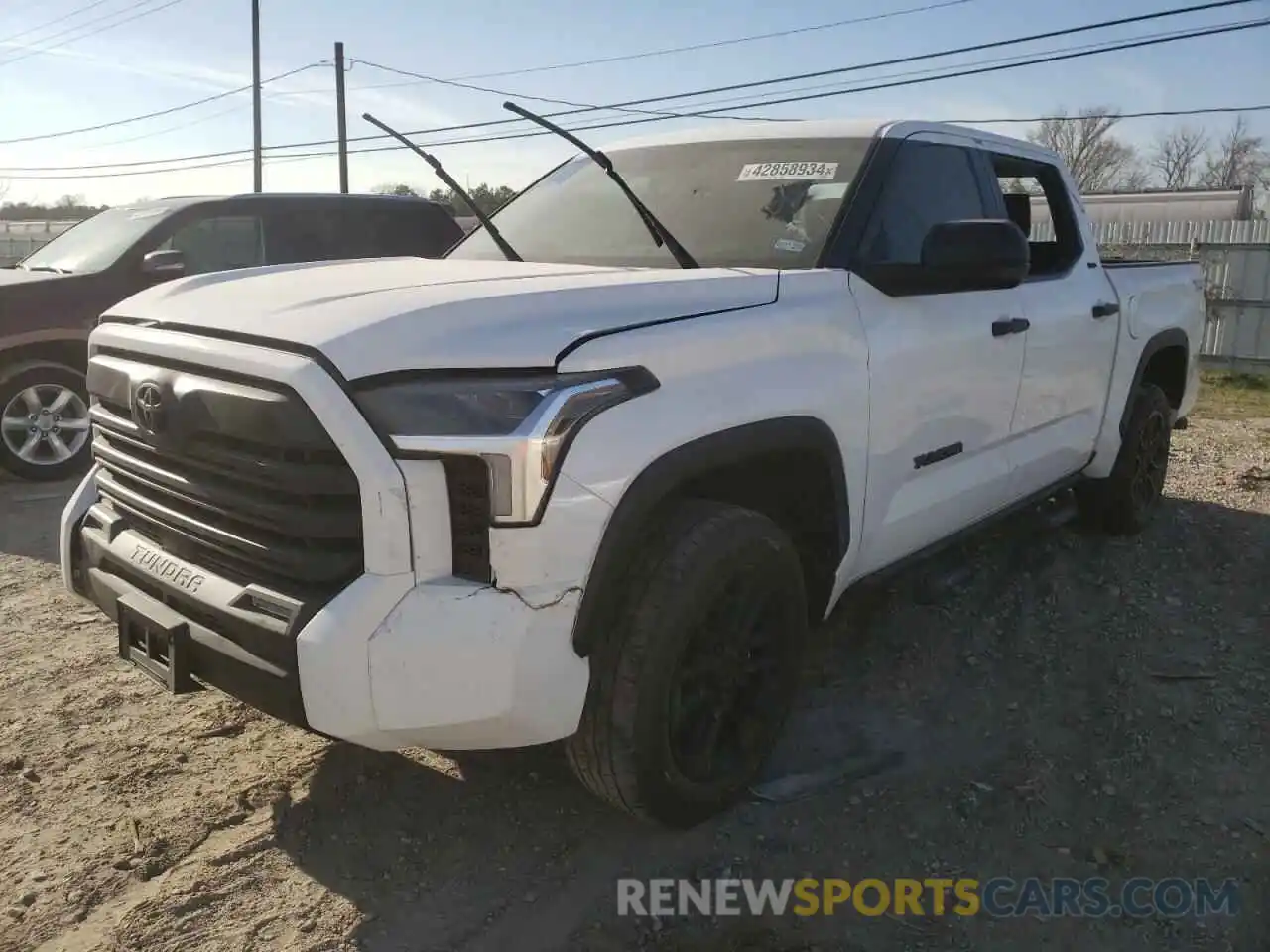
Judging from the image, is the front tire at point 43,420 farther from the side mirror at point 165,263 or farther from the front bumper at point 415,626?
the front bumper at point 415,626

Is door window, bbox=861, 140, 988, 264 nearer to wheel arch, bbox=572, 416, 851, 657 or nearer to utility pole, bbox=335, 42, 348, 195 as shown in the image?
wheel arch, bbox=572, 416, 851, 657

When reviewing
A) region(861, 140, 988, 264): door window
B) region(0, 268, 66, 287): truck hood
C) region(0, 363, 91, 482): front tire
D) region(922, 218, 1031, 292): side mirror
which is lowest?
region(0, 363, 91, 482): front tire

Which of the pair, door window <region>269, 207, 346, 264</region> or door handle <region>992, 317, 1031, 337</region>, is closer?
door handle <region>992, 317, 1031, 337</region>

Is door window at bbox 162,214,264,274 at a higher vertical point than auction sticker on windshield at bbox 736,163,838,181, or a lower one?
lower

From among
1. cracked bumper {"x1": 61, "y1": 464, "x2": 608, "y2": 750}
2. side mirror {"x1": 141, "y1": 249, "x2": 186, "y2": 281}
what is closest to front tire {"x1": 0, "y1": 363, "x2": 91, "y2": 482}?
side mirror {"x1": 141, "y1": 249, "x2": 186, "y2": 281}

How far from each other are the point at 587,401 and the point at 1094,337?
9.91 feet

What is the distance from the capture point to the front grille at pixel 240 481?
2166 millimetres

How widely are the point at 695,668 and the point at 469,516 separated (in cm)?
78

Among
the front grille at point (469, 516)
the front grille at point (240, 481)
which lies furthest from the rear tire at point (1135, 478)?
the front grille at point (240, 481)

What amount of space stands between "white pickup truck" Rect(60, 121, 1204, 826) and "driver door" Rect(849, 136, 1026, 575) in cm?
1

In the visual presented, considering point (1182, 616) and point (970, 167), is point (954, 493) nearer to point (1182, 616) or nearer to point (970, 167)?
point (970, 167)

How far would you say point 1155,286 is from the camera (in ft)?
16.8

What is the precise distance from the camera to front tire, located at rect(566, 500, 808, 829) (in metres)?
2.43

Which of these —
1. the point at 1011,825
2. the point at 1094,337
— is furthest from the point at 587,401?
the point at 1094,337
